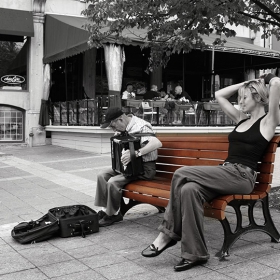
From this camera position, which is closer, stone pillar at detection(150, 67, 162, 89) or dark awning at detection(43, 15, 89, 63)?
dark awning at detection(43, 15, 89, 63)

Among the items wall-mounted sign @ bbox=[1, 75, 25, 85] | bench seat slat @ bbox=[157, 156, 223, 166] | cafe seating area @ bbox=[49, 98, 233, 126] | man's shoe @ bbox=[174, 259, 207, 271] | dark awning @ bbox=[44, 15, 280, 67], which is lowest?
man's shoe @ bbox=[174, 259, 207, 271]

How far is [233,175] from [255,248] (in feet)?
2.54

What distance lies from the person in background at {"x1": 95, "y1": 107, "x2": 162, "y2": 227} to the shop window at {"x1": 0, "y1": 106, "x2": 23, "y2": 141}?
38.2 ft

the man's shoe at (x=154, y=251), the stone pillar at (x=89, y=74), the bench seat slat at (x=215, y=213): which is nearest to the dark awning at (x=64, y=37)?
the stone pillar at (x=89, y=74)

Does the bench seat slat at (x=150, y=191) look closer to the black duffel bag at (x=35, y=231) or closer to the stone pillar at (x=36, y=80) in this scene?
the black duffel bag at (x=35, y=231)

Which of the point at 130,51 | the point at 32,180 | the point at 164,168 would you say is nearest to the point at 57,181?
the point at 32,180

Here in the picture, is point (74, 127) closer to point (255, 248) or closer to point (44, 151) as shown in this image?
point (44, 151)

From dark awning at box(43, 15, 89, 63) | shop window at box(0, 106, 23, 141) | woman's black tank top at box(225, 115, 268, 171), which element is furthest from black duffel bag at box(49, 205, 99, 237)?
shop window at box(0, 106, 23, 141)

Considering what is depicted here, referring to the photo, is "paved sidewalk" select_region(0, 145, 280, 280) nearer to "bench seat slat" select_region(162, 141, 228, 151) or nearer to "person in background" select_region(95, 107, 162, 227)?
"person in background" select_region(95, 107, 162, 227)

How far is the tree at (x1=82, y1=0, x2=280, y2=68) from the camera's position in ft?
19.4

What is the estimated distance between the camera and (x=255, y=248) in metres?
4.00

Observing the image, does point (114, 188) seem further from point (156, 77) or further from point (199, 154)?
point (156, 77)

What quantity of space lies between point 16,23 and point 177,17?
10225 millimetres

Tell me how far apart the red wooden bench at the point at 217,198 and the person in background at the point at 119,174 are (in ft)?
0.35
